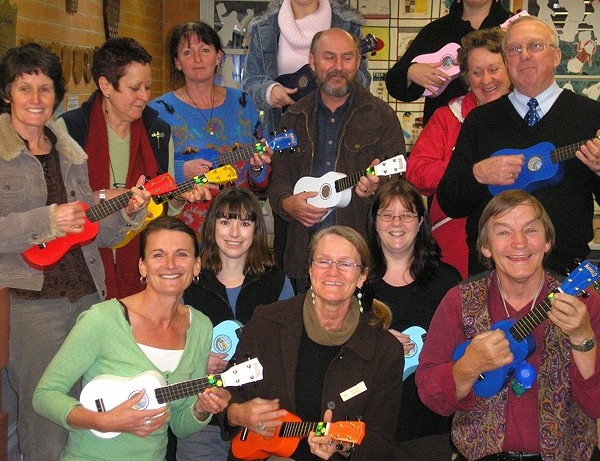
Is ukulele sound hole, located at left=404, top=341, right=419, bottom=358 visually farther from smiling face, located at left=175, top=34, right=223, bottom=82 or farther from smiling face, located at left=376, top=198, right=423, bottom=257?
smiling face, located at left=175, top=34, right=223, bottom=82

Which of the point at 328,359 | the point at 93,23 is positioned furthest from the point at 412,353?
the point at 93,23

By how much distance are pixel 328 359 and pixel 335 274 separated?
28 cm

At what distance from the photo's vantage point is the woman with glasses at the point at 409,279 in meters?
3.12

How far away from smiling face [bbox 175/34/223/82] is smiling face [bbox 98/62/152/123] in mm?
402

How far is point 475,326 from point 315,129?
4.66 feet

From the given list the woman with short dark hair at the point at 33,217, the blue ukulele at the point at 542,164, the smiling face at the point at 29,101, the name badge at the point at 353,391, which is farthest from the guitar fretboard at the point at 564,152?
the smiling face at the point at 29,101

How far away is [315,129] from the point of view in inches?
148

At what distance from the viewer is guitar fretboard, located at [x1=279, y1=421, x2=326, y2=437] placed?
8.55ft

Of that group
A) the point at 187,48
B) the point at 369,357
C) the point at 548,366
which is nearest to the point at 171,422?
the point at 369,357

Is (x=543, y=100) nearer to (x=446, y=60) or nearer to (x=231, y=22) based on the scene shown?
(x=446, y=60)

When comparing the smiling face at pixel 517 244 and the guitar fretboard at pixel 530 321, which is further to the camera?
the smiling face at pixel 517 244

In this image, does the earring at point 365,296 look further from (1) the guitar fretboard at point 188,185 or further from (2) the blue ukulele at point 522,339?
(1) the guitar fretboard at point 188,185

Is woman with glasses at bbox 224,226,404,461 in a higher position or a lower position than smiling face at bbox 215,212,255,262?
lower

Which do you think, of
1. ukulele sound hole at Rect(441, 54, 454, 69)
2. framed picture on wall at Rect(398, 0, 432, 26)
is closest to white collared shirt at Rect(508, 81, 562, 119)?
ukulele sound hole at Rect(441, 54, 454, 69)
